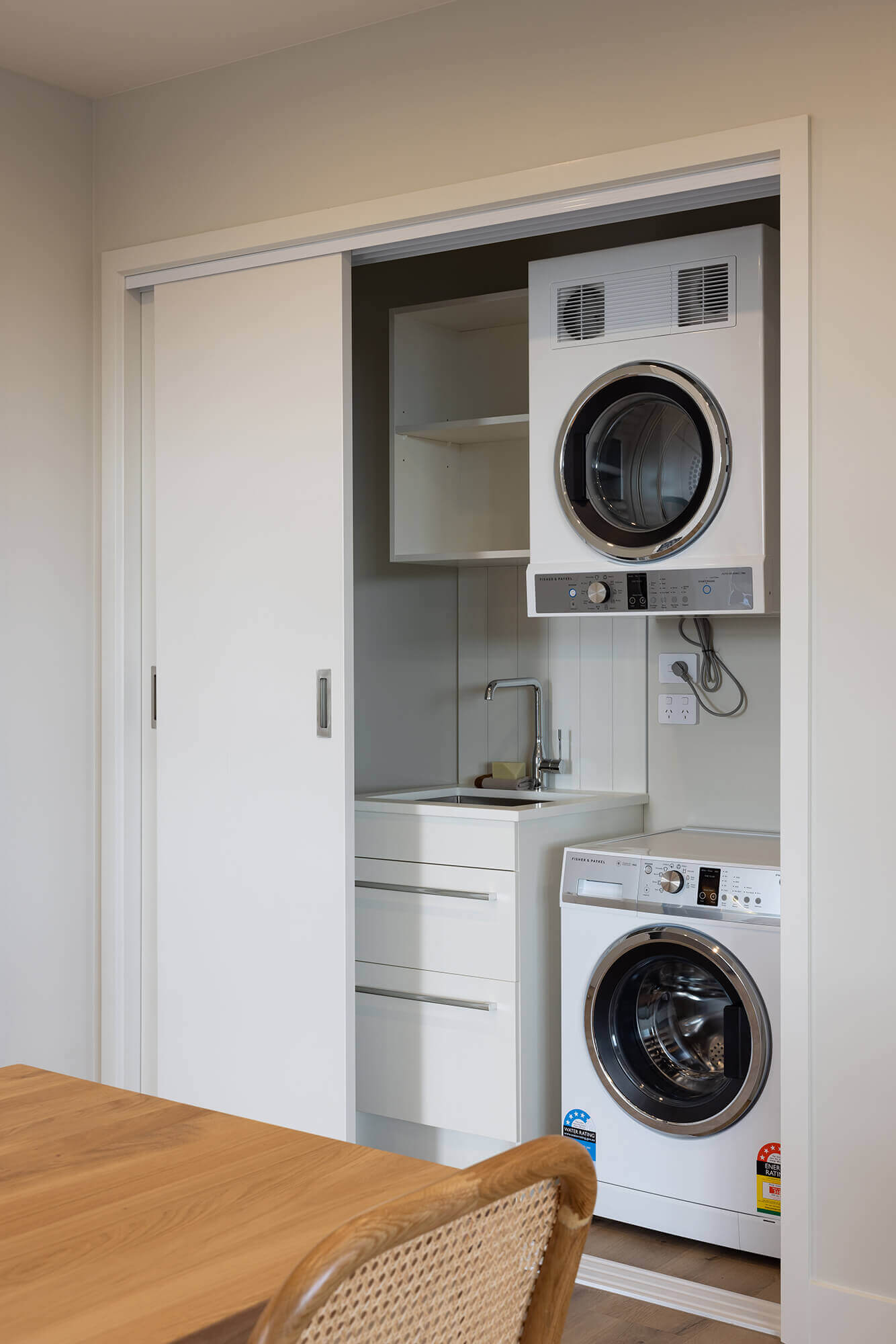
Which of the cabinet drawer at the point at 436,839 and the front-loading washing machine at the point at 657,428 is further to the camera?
the cabinet drawer at the point at 436,839

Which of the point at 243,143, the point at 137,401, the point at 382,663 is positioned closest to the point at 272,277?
the point at 243,143

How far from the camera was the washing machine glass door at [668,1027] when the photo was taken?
2820 millimetres

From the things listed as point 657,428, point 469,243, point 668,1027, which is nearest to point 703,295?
point 657,428

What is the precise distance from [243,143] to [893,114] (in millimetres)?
1580

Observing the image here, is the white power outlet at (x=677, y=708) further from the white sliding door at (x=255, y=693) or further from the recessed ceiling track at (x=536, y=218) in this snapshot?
the recessed ceiling track at (x=536, y=218)

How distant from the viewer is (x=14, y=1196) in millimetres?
1128

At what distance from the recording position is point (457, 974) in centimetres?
313

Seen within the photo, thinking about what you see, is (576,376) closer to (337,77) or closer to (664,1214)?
(337,77)

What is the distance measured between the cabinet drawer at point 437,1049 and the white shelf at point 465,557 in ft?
3.57

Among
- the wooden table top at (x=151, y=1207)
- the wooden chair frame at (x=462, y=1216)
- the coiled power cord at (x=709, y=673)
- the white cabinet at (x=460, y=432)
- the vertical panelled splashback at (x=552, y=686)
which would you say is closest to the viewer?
the wooden chair frame at (x=462, y=1216)

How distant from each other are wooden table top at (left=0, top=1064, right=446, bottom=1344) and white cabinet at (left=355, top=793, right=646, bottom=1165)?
171 cm

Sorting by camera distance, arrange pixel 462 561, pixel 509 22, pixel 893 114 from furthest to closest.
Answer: pixel 462 561 → pixel 509 22 → pixel 893 114

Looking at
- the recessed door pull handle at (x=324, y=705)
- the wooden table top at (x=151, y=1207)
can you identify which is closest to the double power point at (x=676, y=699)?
the recessed door pull handle at (x=324, y=705)

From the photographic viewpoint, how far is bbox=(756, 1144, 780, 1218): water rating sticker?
272 centimetres
